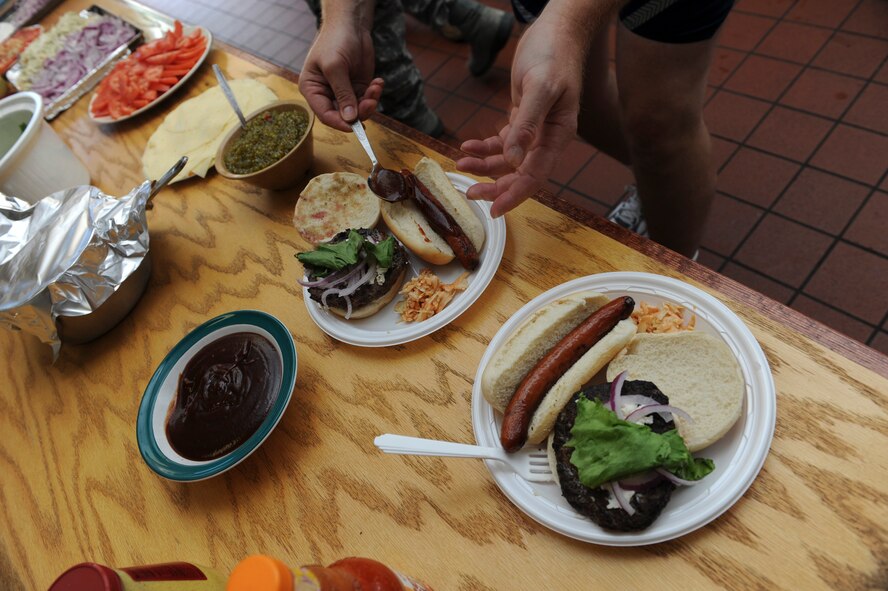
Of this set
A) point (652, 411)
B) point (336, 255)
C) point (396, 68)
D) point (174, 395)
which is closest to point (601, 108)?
point (396, 68)

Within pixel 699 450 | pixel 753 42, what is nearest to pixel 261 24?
pixel 753 42

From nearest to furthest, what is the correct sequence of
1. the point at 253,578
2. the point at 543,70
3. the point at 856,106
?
the point at 253,578
the point at 543,70
the point at 856,106

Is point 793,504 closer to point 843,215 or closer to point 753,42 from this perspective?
point 843,215

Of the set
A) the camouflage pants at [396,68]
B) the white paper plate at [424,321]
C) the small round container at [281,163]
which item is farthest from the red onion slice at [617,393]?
the camouflage pants at [396,68]

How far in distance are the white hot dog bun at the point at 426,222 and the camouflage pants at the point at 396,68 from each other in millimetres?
1486

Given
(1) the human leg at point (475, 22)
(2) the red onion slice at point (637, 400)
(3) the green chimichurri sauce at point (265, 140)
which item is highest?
(3) the green chimichurri sauce at point (265, 140)

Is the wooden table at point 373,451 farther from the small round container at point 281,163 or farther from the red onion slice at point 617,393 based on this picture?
the red onion slice at point 617,393

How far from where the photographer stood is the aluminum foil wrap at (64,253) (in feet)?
5.30

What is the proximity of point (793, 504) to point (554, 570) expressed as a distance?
0.44 metres

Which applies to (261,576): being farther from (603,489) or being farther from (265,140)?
(265,140)

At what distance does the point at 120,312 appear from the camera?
1.82 metres

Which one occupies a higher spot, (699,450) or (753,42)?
(699,450)

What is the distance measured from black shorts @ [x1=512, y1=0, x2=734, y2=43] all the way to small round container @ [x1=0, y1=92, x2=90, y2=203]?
202 cm

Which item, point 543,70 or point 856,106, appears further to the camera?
point 856,106
